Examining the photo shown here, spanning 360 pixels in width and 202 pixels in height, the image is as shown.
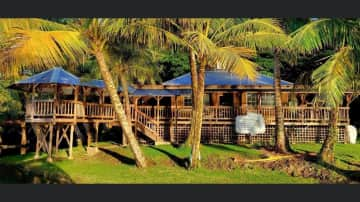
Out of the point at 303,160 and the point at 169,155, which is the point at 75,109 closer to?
the point at 169,155

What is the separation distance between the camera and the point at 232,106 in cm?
1524

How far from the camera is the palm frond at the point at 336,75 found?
9320 millimetres

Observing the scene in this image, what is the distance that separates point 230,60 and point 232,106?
532cm

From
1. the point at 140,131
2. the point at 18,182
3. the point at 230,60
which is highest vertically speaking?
the point at 230,60

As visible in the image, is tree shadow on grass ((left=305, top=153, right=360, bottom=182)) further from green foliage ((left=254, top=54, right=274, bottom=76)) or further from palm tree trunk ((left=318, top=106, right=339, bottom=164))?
green foliage ((left=254, top=54, right=274, bottom=76))

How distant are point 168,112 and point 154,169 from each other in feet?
13.5

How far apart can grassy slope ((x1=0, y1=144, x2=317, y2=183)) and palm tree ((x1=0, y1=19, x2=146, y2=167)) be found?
170cm

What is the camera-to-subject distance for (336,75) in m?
9.41

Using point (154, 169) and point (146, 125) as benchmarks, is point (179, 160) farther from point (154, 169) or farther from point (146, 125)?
point (146, 125)

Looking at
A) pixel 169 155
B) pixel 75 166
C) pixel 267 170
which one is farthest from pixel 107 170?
pixel 267 170

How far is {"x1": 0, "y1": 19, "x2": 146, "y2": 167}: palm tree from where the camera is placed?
9.31 metres

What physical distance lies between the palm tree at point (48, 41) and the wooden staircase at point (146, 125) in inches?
145

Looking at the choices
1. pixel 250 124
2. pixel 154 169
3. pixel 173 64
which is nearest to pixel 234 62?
pixel 154 169

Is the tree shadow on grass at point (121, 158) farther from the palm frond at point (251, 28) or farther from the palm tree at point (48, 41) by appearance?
the palm frond at point (251, 28)
